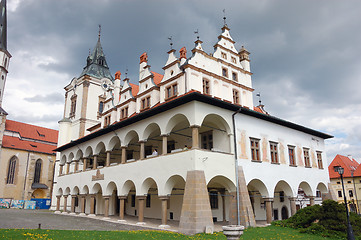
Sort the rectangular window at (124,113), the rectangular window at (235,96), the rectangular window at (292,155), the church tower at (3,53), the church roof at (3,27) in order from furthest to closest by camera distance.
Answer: the church roof at (3,27), the church tower at (3,53), the rectangular window at (124,113), the rectangular window at (235,96), the rectangular window at (292,155)

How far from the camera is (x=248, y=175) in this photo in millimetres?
19312

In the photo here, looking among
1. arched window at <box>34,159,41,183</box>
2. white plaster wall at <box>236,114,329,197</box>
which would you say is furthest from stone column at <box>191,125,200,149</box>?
arched window at <box>34,159,41,183</box>

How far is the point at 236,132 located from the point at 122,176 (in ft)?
31.7

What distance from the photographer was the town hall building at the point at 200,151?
17453 millimetres

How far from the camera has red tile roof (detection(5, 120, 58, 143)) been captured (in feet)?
177

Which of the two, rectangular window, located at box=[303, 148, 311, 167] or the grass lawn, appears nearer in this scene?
the grass lawn

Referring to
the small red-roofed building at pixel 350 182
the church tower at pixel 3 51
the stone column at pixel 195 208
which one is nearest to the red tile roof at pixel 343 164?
the small red-roofed building at pixel 350 182

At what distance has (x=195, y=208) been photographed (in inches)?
600

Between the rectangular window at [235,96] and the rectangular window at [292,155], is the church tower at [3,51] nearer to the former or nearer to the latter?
the rectangular window at [235,96]

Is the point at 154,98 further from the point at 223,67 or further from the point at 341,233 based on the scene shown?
the point at 341,233

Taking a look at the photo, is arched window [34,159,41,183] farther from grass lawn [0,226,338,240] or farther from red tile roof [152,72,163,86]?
grass lawn [0,226,338,240]

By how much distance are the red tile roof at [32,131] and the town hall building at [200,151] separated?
27.3 metres

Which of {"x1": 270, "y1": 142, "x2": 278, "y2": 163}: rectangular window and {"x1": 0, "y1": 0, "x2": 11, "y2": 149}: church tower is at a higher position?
{"x1": 0, "y1": 0, "x2": 11, "y2": 149}: church tower

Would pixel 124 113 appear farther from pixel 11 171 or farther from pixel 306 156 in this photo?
pixel 11 171
